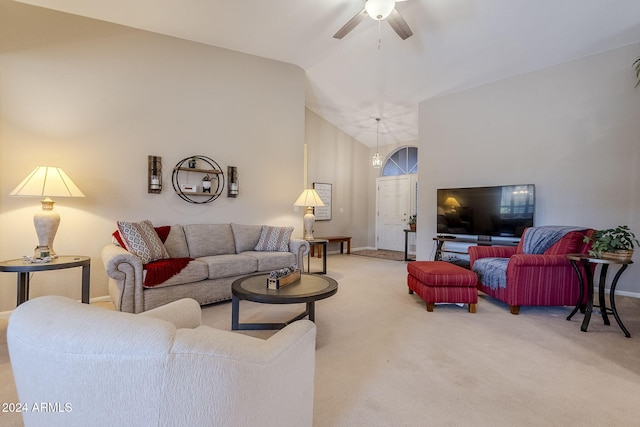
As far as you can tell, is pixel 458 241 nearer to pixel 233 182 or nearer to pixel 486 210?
pixel 486 210

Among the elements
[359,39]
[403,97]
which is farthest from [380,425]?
[403,97]

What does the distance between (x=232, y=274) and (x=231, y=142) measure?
2.01 m

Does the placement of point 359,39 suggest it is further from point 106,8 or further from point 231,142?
point 106,8

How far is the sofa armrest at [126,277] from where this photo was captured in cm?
275

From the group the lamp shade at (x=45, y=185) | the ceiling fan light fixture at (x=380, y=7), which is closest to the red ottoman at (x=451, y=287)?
the ceiling fan light fixture at (x=380, y=7)

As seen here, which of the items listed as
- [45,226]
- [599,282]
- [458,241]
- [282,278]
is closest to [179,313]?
[282,278]

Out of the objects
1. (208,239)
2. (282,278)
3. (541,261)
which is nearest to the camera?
(282,278)

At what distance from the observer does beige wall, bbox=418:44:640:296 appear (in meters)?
3.83

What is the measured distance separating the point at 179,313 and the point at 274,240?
2.72 meters

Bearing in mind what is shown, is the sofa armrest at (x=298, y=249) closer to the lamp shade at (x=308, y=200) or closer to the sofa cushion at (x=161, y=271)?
the lamp shade at (x=308, y=200)

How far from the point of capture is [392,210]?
7660 mm

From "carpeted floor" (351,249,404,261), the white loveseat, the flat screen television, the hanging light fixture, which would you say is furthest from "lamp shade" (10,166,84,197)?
"carpeted floor" (351,249,404,261)

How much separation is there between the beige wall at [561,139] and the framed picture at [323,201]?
2.67 m

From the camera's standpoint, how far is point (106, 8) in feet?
10.8
